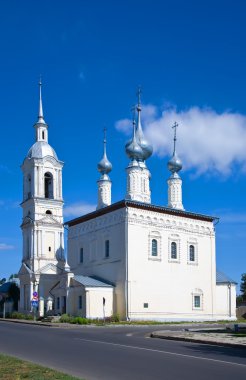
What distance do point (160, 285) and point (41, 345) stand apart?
26056 mm

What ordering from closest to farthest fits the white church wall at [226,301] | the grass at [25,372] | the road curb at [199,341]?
the grass at [25,372]
the road curb at [199,341]
the white church wall at [226,301]

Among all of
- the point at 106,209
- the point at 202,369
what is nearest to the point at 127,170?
the point at 106,209

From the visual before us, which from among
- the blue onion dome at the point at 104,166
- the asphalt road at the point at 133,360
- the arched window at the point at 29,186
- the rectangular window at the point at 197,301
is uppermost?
the blue onion dome at the point at 104,166

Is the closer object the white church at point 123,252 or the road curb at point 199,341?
the road curb at point 199,341

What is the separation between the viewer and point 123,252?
138 ft

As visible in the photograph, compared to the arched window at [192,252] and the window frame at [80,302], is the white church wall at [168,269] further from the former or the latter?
the window frame at [80,302]

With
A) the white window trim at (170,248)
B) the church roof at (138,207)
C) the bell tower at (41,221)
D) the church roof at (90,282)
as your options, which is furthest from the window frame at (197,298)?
the bell tower at (41,221)

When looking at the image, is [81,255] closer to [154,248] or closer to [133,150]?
[154,248]

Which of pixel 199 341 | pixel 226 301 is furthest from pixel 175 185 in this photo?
pixel 199 341

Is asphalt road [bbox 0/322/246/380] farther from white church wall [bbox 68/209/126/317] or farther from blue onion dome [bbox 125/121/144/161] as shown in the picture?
blue onion dome [bbox 125/121/144/161]

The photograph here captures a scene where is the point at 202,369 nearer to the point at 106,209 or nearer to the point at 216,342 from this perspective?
the point at 216,342

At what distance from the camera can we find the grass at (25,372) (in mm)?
10422

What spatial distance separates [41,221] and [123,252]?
35.8ft

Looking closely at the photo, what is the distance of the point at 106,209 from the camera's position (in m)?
44.8
